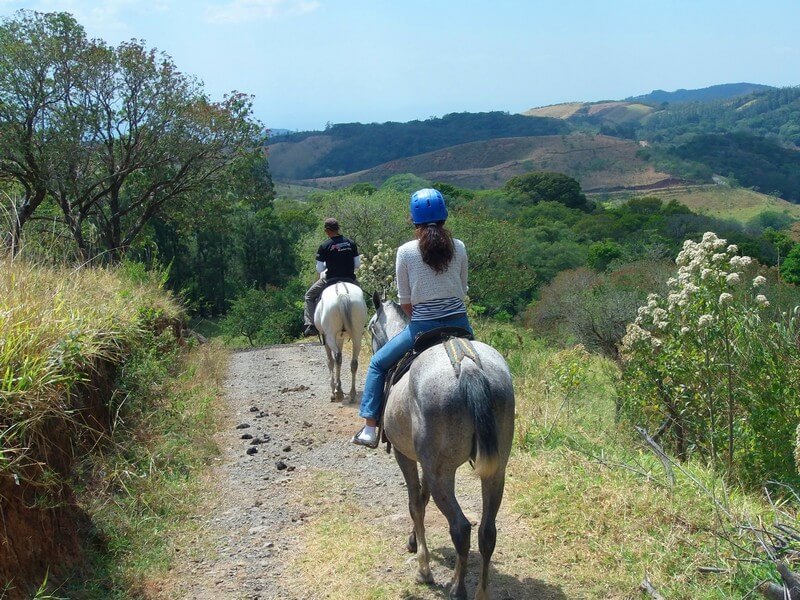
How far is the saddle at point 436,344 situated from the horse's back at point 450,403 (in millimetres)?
50

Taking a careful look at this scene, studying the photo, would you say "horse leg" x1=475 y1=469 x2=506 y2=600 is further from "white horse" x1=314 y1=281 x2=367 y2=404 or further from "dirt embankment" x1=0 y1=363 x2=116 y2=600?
"white horse" x1=314 y1=281 x2=367 y2=404

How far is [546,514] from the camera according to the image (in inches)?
226

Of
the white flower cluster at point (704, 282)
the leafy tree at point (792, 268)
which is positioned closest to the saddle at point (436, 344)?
the white flower cluster at point (704, 282)

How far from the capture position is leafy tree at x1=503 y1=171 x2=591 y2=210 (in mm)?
80500


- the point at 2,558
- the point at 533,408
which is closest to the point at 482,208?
the point at 533,408

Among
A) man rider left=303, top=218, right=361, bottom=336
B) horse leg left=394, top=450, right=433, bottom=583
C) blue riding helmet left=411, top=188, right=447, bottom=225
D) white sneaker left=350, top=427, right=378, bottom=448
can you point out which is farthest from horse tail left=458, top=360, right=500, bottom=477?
man rider left=303, top=218, right=361, bottom=336

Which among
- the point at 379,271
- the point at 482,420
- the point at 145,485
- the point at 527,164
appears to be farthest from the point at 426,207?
the point at 527,164

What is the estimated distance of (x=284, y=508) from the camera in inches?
258

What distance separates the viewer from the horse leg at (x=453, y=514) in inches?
169

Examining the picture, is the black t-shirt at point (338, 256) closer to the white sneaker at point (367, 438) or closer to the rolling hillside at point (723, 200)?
the white sneaker at point (367, 438)

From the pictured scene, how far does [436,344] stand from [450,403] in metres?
0.67

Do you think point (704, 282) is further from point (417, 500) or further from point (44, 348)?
point (44, 348)

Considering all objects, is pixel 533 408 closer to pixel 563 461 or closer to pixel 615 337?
pixel 563 461

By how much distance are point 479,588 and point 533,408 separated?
167 inches
